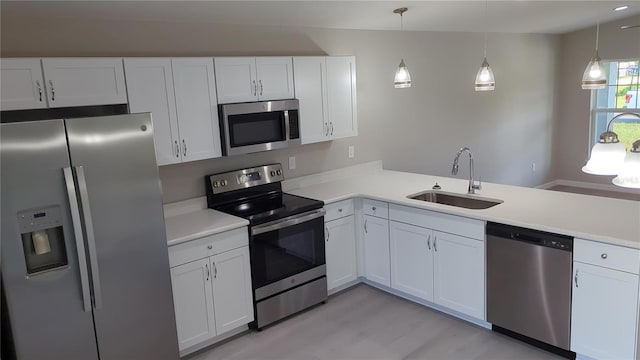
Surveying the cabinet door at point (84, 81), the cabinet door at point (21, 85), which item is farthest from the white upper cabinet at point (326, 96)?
the cabinet door at point (21, 85)

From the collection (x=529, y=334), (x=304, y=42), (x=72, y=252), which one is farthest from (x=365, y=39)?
(x=72, y=252)

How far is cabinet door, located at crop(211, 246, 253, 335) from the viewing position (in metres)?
3.30

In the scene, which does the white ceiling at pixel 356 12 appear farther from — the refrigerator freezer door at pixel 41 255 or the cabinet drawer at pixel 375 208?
the cabinet drawer at pixel 375 208

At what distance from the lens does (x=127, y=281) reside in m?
2.79

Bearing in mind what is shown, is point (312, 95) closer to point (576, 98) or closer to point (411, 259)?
point (411, 259)

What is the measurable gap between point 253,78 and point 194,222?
1.17 metres

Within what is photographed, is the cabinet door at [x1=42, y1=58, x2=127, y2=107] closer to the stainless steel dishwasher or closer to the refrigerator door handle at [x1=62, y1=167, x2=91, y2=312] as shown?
the refrigerator door handle at [x1=62, y1=167, x2=91, y2=312]

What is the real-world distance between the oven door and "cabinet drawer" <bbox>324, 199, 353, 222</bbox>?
0.12 meters

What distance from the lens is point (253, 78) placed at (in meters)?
3.64

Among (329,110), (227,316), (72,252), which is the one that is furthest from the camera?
(329,110)

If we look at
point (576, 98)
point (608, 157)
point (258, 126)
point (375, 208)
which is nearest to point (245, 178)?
point (258, 126)

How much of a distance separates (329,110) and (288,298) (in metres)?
1.66

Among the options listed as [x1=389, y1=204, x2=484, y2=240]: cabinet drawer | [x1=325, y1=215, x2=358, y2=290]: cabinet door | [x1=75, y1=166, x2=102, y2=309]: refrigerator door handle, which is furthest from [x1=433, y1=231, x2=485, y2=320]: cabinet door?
[x1=75, y1=166, x2=102, y2=309]: refrigerator door handle

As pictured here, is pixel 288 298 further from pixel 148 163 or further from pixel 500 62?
pixel 500 62
